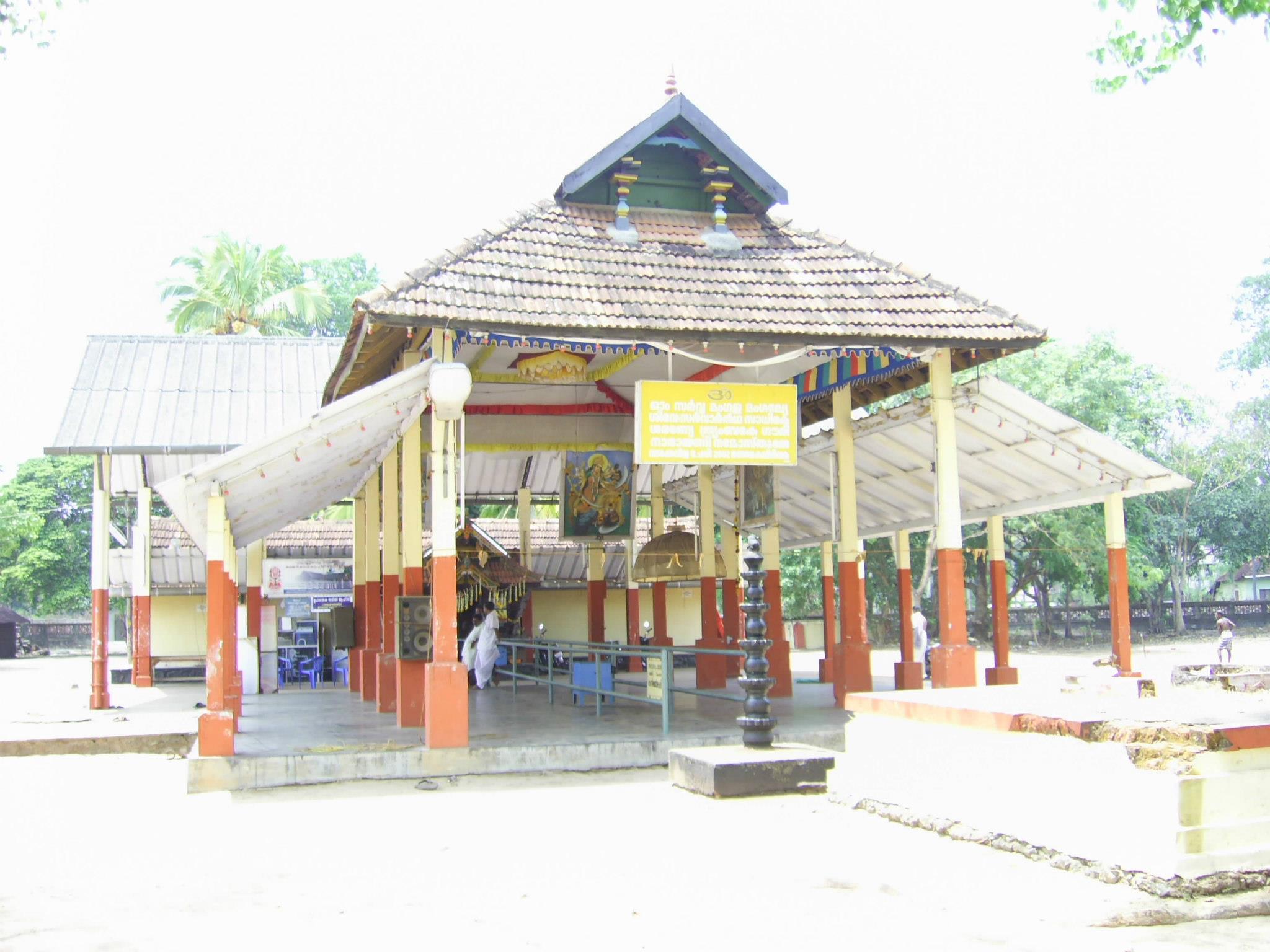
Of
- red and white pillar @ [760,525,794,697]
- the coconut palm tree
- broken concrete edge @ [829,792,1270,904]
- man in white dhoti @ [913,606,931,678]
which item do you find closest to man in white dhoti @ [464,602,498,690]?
red and white pillar @ [760,525,794,697]

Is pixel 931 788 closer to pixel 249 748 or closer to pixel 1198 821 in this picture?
pixel 1198 821

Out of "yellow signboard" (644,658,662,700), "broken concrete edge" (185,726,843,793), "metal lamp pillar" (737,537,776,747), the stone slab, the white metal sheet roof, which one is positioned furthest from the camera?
"yellow signboard" (644,658,662,700)

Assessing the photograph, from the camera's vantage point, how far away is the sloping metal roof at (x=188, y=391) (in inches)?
700

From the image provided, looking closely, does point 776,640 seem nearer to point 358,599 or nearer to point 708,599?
point 708,599

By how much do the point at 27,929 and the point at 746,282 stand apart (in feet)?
29.3

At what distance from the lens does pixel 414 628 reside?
12266 mm

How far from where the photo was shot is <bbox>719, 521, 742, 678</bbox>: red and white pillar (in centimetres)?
1814

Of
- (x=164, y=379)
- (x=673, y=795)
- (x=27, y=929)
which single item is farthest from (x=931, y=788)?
(x=164, y=379)

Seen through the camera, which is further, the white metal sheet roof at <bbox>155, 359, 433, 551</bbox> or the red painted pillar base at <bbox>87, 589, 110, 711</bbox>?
the red painted pillar base at <bbox>87, 589, 110, 711</bbox>

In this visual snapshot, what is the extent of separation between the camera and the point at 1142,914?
16.7 feet

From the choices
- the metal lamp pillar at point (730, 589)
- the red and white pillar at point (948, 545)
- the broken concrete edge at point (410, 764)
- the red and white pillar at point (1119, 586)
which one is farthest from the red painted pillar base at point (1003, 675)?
the broken concrete edge at point (410, 764)

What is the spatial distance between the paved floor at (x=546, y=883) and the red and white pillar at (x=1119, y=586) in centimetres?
694

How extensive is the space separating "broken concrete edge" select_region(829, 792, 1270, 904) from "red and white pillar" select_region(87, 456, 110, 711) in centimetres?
1236

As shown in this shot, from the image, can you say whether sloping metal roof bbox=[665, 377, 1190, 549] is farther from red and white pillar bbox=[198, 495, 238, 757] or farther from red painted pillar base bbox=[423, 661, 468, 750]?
red and white pillar bbox=[198, 495, 238, 757]
